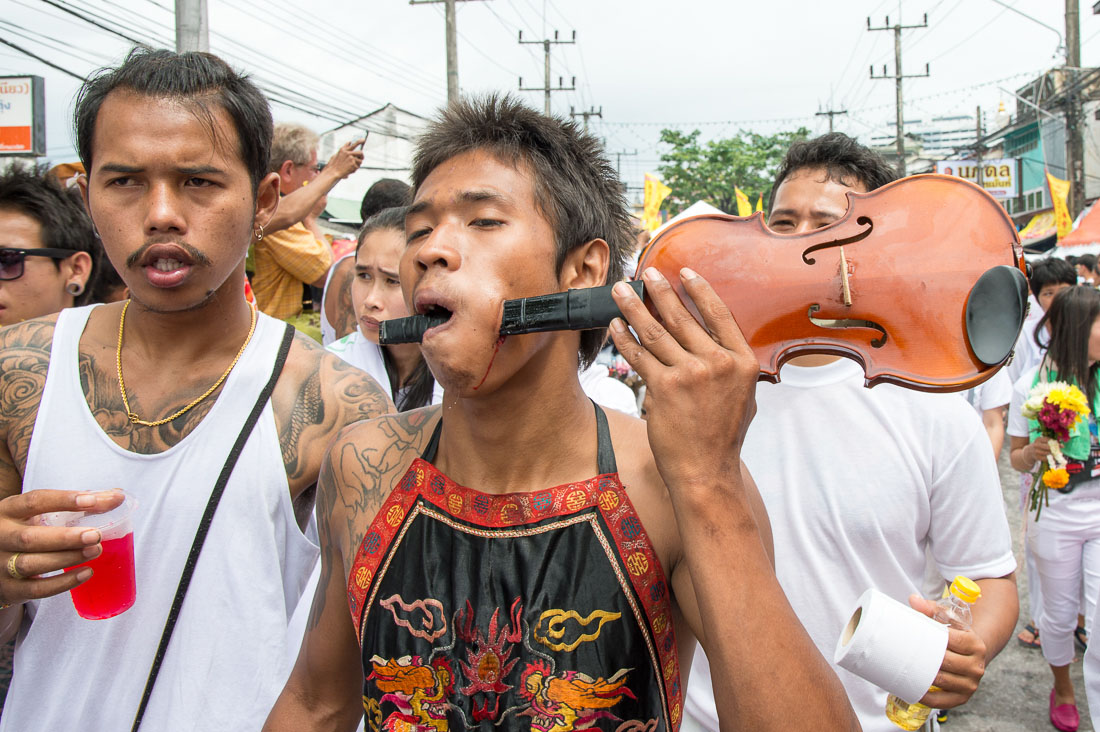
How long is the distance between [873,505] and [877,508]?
0.01 meters

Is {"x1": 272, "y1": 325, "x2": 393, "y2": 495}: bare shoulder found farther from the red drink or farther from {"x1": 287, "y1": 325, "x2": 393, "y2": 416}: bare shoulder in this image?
the red drink

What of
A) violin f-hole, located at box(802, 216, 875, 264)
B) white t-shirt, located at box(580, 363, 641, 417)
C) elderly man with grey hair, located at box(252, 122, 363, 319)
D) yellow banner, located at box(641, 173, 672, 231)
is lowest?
white t-shirt, located at box(580, 363, 641, 417)

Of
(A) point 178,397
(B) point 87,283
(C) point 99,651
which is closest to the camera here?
(C) point 99,651

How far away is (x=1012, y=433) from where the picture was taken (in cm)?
541

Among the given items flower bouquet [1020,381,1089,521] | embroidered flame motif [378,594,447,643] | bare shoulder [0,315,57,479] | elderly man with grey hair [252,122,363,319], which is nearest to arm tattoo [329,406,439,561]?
embroidered flame motif [378,594,447,643]

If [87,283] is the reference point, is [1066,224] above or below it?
above

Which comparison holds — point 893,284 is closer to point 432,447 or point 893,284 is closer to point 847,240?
point 847,240

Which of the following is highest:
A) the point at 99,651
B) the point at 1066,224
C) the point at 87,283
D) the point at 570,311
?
Result: the point at 1066,224

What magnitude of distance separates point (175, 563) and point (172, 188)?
0.99 metres

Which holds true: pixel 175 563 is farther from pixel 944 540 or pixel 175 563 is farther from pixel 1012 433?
pixel 1012 433

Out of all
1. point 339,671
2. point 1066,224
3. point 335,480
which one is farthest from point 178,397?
point 1066,224

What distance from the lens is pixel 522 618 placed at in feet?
5.17

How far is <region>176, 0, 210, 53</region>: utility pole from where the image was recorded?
667 centimetres

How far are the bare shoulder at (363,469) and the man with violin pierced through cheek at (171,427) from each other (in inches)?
9.6
